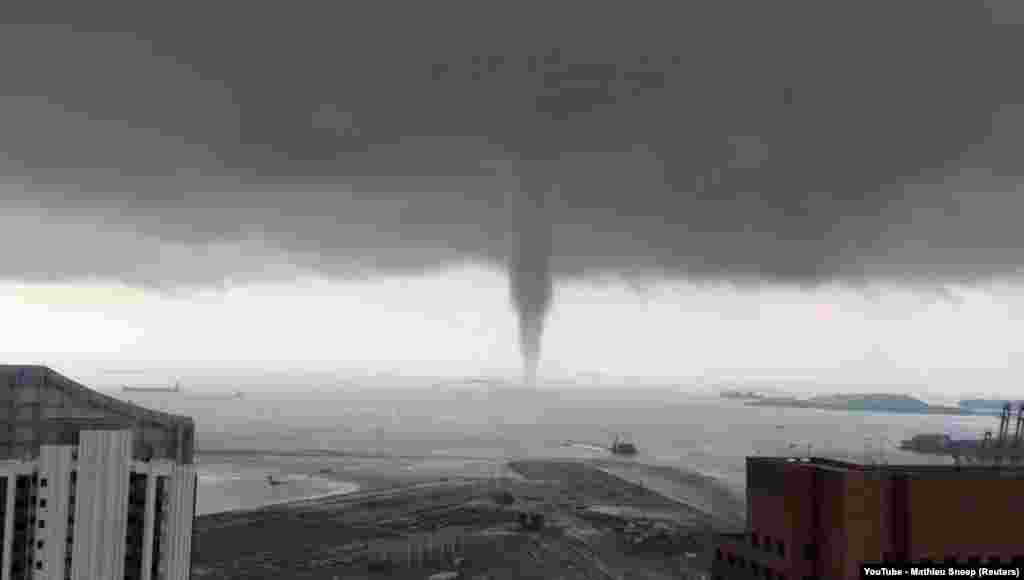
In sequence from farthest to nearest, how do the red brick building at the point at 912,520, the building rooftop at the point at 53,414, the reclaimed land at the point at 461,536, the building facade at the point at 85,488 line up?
1. the reclaimed land at the point at 461,536
2. the red brick building at the point at 912,520
3. the building rooftop at the point at 53,414
4. the building facade at the point at 85,488

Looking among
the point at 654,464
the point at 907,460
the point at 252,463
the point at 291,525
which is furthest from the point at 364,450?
the point at 907,460

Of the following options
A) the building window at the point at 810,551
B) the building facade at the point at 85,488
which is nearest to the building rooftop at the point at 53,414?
the building facade at the point at 85,488

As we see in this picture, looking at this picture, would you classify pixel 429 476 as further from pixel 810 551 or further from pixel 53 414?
pixel 53 414

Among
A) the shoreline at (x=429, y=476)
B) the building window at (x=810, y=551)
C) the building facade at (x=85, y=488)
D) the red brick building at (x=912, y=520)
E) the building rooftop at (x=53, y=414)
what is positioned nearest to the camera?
the building facade at (x=85, y=488)

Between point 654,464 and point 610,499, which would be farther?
point 654,464

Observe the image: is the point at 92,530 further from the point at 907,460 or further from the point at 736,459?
the point at 907,460

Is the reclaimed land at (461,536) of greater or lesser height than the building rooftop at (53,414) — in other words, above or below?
below

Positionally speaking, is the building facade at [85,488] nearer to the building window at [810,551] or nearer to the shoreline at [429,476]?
the building window at [810,551]
